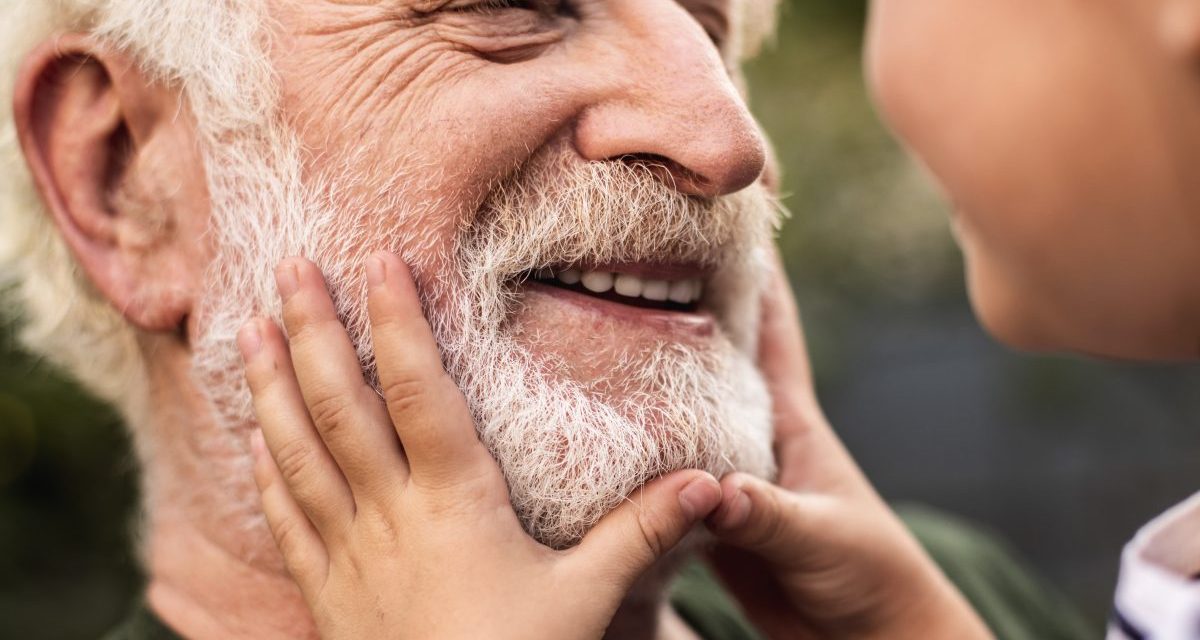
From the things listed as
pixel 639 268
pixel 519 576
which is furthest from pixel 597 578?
pixel 639 268

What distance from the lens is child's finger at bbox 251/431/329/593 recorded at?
166cm

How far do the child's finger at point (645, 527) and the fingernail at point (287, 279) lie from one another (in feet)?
2.00

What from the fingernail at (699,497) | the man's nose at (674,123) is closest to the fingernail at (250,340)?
the man's nose at (674,123)

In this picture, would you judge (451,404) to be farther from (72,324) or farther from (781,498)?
(72,324)

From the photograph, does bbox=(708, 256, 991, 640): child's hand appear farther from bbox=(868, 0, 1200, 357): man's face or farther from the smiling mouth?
bbox=(868, 0, 1200, 357): man's face

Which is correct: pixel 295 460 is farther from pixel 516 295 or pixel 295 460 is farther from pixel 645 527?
pixel 645 527

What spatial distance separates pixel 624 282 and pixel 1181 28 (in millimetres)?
934

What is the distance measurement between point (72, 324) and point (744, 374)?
1.43m

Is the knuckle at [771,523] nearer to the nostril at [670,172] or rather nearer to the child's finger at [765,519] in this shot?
the child's finger at [765,519]

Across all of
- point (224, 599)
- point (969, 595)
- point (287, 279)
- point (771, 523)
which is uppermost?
point (287, 279)

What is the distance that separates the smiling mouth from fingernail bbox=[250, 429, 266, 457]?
0.52 metres

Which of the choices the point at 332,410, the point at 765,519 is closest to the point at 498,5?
the point at 332,410

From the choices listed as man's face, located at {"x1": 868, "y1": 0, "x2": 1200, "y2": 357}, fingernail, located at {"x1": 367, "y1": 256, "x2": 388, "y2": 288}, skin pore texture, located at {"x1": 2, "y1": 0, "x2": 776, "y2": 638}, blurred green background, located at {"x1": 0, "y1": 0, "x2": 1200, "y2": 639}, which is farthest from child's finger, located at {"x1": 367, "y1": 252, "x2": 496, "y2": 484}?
blurred green background, located at {"x1": 0, "y1": 0, "x2": 1200, "y2": 639}

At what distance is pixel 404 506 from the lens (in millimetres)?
1574
